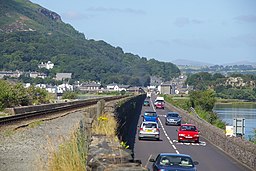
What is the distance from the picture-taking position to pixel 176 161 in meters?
17.5

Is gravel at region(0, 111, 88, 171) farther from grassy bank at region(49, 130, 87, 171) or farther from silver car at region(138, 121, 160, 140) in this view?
silver car at region(138, 121, 160, 140)

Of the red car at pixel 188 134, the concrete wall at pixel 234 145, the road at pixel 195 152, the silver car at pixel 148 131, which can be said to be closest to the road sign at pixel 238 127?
the concrete wall at pixel 234 145

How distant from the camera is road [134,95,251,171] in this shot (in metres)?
25.6

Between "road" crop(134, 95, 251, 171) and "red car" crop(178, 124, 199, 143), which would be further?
"red car" crop(178, 124, 199, 143)

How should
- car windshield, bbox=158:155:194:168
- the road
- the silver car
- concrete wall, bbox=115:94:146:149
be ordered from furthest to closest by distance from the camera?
the silver car, the road, concrete wall, bbox=115:94:146:149, car windshield, bbox=158:155:194:168

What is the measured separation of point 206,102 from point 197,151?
6709cm

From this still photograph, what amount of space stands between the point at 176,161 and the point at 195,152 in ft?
47.8

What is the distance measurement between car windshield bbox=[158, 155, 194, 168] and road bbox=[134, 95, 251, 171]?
398cm

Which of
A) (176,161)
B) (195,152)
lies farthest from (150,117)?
(176,161)

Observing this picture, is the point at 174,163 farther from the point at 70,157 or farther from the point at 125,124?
the point at 125,124

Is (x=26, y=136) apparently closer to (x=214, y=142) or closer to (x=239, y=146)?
(x=239, y=146)

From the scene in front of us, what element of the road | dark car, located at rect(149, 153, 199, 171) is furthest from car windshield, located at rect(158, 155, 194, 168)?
the road

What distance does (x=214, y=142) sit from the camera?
37.8 meters

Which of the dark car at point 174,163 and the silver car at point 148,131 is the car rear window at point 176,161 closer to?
the dark car at point 174,163
